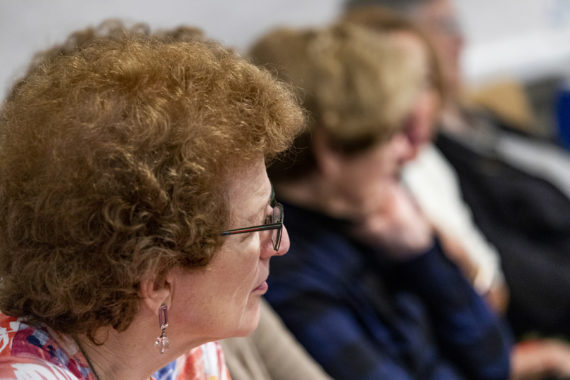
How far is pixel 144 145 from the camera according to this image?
77 centimetres

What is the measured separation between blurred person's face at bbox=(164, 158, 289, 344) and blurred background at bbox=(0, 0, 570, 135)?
26 centimetres

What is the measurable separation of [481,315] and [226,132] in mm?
1143

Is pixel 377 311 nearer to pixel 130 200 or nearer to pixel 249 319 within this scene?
pixel 249 319

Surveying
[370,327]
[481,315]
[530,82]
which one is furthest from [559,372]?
[530,82]

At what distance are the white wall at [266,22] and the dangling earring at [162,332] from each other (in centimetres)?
41

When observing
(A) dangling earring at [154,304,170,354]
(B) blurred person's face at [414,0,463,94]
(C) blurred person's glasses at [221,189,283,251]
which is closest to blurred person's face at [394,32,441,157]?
(B) blurred person's face at [414,0,463,94]

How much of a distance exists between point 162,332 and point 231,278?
11 centimetres

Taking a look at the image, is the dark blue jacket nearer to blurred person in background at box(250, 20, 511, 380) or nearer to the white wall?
blurred person in background at box(250, 20, 511, 380)

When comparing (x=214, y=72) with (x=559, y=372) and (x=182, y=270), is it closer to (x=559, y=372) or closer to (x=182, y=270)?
(x=182, y=270)

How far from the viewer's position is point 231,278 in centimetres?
89

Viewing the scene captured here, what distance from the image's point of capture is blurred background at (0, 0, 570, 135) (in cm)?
207

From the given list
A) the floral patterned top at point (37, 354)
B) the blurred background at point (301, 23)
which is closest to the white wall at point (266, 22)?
the blurred background at point (301, 23)

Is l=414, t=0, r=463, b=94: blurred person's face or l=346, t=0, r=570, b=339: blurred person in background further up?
l=414, t=0, r=463, b=94: blurred person's face

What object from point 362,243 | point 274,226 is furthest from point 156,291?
point 362,243
